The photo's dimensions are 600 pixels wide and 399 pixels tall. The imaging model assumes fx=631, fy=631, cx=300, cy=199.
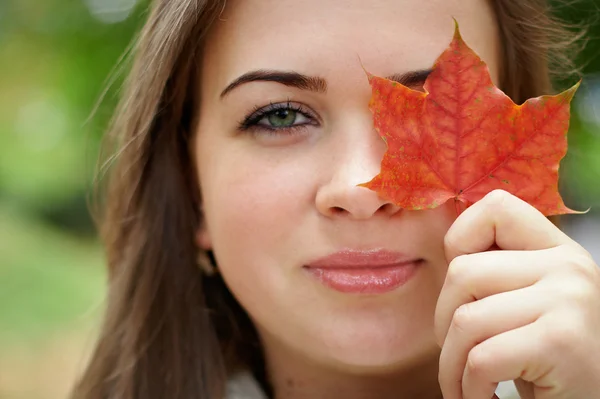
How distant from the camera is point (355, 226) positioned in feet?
2.97

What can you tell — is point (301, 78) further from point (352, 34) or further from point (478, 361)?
point (478, 361)

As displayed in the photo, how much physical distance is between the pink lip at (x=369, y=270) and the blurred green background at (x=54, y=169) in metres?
1.75

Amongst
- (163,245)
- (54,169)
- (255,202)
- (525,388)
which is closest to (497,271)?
(525,388)

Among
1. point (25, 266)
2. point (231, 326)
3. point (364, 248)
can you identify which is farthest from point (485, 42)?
point (25, 266)

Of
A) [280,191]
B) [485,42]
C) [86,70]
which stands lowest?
[280,191]

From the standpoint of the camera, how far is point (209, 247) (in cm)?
126

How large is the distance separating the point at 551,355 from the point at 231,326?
0.81 metres

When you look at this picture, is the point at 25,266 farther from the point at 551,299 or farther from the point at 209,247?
the point at 551,299

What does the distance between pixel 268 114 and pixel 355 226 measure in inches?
10.1

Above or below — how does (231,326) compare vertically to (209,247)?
below

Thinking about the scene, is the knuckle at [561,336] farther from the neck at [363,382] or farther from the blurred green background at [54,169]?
the blurred green background at [54,169]

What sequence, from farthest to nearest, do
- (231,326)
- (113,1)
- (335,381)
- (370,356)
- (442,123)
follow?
(113,1)
(231,326)
(335,381)
(370,356)
(442,123)

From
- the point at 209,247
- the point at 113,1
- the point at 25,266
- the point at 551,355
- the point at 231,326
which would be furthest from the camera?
the point at 25,266

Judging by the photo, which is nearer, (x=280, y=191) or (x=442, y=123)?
(x=442, y=123)
